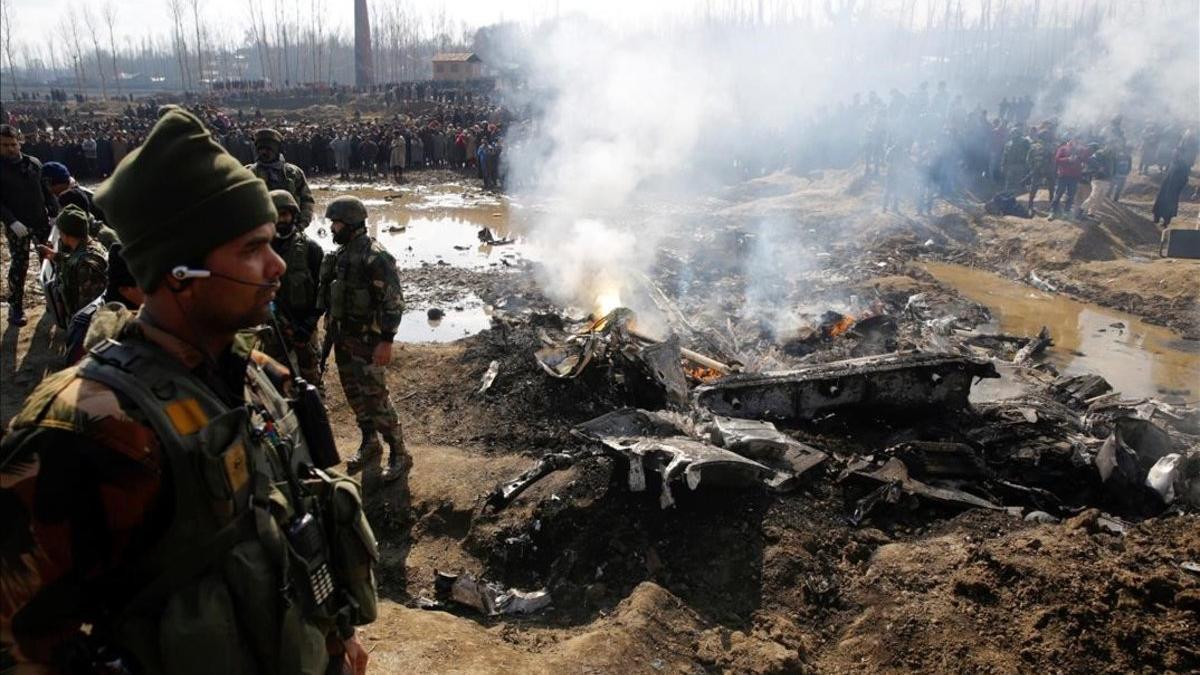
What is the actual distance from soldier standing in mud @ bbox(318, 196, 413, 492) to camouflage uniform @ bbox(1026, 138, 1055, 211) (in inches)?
638

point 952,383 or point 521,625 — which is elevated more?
point 952,383

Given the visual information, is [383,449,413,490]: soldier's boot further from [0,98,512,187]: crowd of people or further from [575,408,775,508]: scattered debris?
[0,98,512,187]: crowd of people

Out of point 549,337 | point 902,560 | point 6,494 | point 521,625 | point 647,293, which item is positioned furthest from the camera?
point 647,293

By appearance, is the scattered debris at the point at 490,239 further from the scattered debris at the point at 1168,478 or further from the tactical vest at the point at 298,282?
the scattered debris at the point at 1168,478

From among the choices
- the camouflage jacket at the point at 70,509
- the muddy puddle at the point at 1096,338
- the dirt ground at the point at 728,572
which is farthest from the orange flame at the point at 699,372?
the camouflage jacket at the point at 70,509

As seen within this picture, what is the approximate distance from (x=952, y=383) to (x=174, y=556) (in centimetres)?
640

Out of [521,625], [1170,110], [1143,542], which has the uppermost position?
[1170,110]

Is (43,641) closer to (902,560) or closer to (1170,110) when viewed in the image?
(902,560)

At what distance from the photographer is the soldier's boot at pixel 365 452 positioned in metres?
5.58

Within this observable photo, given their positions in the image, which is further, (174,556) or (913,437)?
(913,437)

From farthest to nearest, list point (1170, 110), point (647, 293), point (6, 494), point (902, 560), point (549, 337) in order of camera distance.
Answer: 1. point (1170, 110)
2. point (647, 293)
3. point (549, 337)
4. point (902, 560)
5. point (6, 494)

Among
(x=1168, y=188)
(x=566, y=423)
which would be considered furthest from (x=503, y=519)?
(x=1168, y=188)

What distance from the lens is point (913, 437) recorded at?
614 cm

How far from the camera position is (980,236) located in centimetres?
1509
